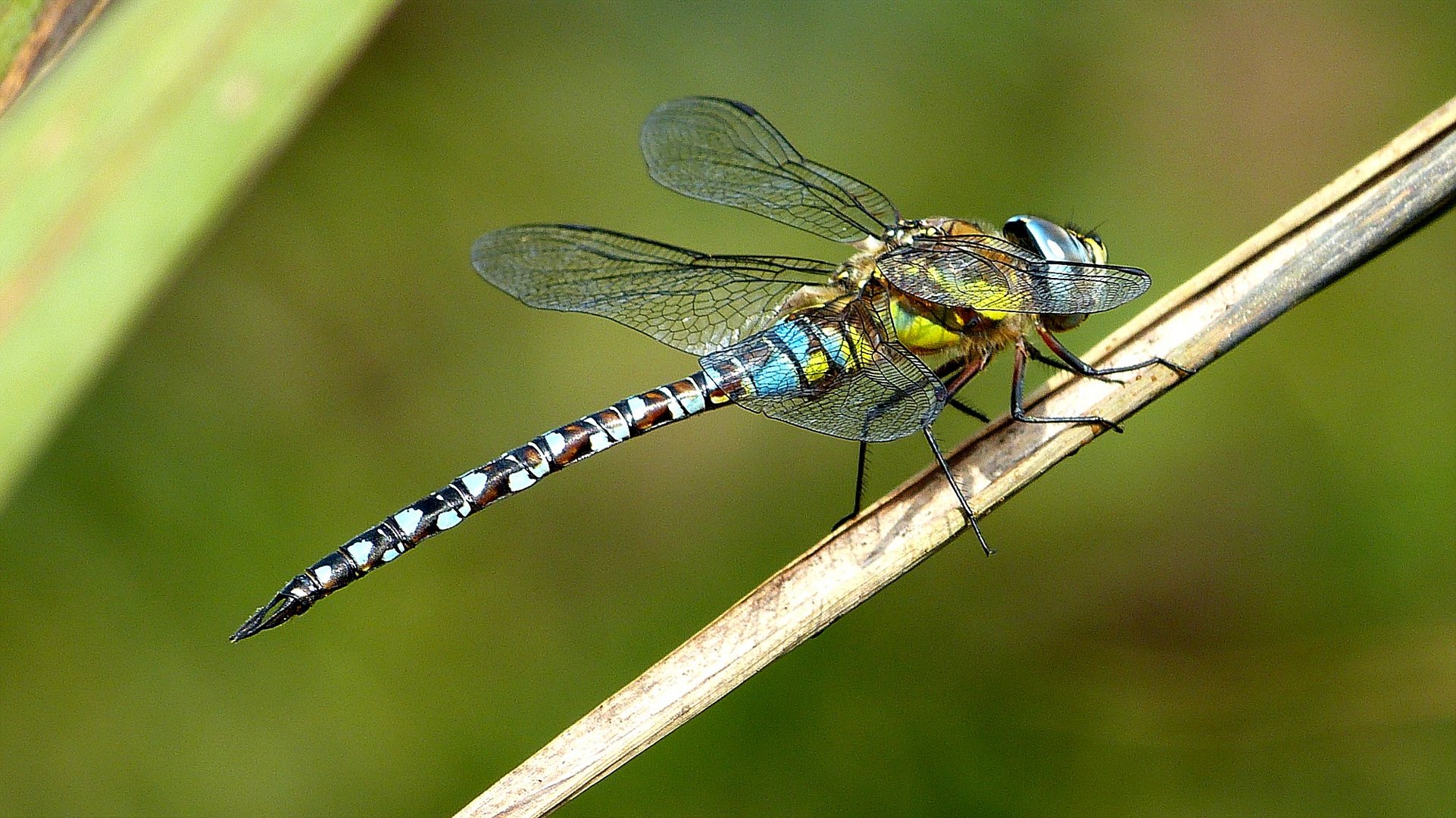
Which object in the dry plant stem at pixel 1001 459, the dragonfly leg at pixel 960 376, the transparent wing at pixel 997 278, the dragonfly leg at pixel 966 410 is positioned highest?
the transparent wing at pixel 997 278

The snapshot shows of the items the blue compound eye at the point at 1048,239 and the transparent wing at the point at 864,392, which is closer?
the transparent wing at the point at 864,392

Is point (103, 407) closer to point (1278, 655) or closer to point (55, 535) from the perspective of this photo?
point (55, 535)

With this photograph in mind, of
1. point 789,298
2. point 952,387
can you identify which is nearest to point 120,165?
point 789,298

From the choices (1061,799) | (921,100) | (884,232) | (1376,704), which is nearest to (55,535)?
(884,232)

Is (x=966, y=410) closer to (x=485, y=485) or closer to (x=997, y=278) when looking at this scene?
(x=997, y=278)

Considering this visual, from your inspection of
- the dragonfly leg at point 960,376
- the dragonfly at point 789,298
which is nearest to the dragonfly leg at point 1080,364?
the dragonfly at point 789,298

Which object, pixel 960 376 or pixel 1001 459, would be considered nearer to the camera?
pixel 1001 459

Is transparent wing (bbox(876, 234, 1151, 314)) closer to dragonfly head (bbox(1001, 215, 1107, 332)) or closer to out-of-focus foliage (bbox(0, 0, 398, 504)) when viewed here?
dragonfly head (bbox(1001, 215, 1107, 332))

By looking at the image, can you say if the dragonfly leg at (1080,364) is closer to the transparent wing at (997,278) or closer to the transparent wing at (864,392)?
the transparent wing at (997,278)
